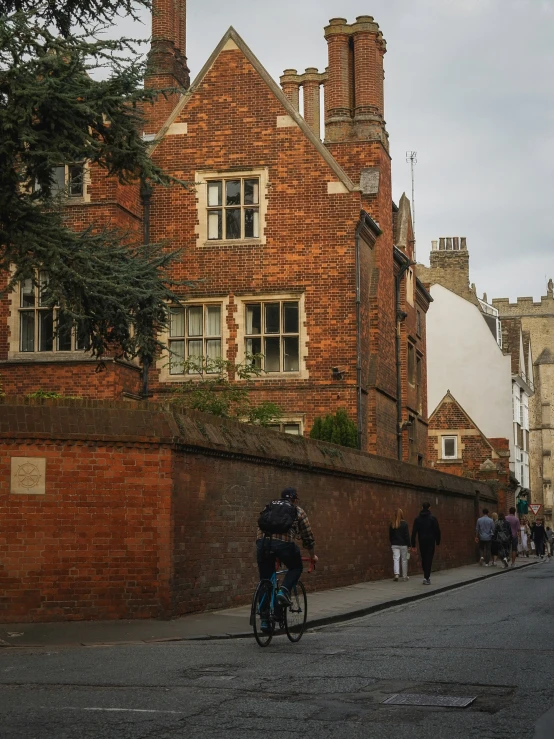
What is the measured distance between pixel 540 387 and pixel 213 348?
78504 millimetres

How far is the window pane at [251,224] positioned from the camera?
30500 mm

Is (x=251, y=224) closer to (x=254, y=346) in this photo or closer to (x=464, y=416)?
(x=254, y=346)

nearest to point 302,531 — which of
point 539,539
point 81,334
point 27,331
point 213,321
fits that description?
point 81,334

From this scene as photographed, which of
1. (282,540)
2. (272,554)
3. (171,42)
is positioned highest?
(171,42)

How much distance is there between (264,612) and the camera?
13.2 metres

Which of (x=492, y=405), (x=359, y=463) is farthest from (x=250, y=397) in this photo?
(x=492, y=405)

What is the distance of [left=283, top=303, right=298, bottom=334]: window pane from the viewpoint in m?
30.2

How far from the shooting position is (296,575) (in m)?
14.0

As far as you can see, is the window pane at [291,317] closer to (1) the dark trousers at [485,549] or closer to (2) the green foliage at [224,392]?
(2) the green foliage at [224,392]

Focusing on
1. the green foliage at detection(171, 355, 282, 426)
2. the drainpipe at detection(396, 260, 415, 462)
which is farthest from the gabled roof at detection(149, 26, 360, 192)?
the drainpipe at detection(396, 260, 415, 462)

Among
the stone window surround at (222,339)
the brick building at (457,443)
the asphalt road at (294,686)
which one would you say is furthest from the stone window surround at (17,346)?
the brick building at (457,443)

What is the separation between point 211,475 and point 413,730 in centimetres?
1018

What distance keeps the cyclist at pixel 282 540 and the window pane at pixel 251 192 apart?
1782 centimetres

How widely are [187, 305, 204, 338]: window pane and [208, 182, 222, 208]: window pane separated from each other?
274 cm
